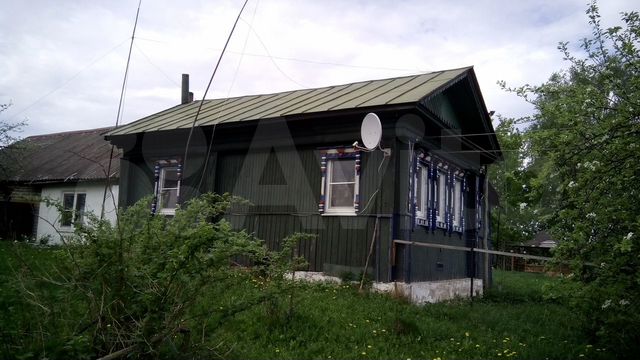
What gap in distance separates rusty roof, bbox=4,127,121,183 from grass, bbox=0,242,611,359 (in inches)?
514

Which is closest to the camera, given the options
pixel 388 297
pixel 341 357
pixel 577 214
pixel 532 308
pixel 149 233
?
pixel 149 233

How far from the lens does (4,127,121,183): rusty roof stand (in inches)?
784

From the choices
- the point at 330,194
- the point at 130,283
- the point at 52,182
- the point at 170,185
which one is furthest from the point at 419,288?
the point at 52,182

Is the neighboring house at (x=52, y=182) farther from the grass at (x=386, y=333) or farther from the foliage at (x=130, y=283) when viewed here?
the foliage at (x=130, y=283)

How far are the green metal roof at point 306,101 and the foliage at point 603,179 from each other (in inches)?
127

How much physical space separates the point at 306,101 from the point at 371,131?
298 cm

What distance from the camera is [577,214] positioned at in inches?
244

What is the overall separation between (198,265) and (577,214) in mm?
4495

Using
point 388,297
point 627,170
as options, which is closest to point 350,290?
point 388,297

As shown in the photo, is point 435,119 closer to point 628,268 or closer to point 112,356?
point 628,268

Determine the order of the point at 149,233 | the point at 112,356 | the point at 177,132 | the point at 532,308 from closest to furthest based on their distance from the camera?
the point at 112,356 → the point at 149,233 → the point at 532,308 → the point at 177,132

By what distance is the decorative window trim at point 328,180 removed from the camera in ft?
34.0

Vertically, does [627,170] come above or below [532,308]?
above

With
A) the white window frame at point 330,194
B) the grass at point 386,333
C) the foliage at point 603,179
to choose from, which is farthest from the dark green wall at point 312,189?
the foliage at point 603,179
